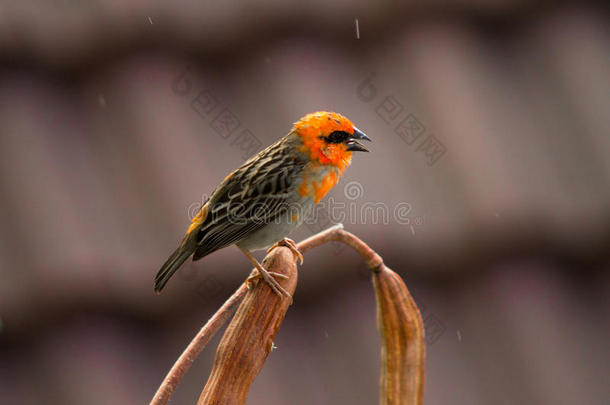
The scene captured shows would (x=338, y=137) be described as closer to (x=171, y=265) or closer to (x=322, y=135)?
(x=322, y=135)

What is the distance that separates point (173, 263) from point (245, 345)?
1.34ft

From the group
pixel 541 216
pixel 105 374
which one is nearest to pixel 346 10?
pixel 541 216

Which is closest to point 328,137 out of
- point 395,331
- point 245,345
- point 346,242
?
point 346,242

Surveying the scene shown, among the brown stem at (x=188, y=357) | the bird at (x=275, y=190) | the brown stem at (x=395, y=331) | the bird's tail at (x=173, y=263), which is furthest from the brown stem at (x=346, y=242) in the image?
the bird at (x=275, y=190)

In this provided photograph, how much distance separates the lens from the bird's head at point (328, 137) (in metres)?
1.32

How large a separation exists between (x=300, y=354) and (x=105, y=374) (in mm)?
713

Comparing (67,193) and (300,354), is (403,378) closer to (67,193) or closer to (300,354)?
(300,354)

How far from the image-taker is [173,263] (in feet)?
3.99

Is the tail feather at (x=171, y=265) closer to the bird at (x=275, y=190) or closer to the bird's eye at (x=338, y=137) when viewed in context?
the bird at (x=275, y=190)

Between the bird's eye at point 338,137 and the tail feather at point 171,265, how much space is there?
0.41 meters

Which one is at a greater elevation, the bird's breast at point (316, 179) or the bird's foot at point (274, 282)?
the bird's breast at point (316, 179)

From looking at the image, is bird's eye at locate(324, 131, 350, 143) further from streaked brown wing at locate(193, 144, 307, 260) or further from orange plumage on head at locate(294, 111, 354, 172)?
streaked brown wing at locate(193, 144, 307, 260)

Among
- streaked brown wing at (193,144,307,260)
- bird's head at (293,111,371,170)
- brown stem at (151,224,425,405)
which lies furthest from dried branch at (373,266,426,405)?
streaked brown wing at (193,144,307,260)

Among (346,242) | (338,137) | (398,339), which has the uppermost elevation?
(338,137)
